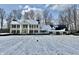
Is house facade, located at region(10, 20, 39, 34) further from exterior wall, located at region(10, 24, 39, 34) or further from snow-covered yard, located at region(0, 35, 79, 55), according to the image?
snow-covered yard, located at region(0, 35, 79, 55)

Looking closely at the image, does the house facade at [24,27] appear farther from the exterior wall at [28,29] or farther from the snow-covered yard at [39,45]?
the snow-covered yard at [39,45]

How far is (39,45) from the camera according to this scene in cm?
888

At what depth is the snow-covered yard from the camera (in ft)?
28.9

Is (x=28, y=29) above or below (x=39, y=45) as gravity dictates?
above

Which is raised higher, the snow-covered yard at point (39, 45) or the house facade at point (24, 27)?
the house facade at point (24, 27)

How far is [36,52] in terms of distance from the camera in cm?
879

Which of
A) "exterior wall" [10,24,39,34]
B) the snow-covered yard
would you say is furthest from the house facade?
the snow-covered yard

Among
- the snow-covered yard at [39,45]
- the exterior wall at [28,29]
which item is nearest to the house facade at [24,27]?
the exterior wall at [28,29]

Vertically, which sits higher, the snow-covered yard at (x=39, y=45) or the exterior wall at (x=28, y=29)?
the exterior wall at (x=28, y=29)

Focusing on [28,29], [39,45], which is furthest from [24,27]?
[39,45]

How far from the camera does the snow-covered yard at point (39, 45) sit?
8.80 m

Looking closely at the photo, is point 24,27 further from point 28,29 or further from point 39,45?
point 39,45

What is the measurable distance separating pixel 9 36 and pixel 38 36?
670 millimetres
